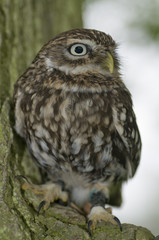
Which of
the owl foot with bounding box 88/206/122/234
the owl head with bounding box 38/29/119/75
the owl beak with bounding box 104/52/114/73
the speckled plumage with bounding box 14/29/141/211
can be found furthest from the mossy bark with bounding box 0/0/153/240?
the owl beak with bounding box 104/52/114/73

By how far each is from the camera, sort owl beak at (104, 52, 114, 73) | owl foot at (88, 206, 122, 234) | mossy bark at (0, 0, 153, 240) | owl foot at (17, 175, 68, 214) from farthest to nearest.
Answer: owl beak at (104, 52, 114, 73), owl foot at (17, 175, 68, 214), owl foot at (88, 206, 122, 234), mossy bark at (0, 0, 153, 240)

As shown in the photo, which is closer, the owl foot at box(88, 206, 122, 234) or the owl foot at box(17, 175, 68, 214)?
the owl foot at box(88, 206, 122, 234)

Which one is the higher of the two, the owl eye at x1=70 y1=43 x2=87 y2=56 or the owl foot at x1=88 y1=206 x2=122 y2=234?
the owl eye at x1=70 y1=43 x2=87 y2=56

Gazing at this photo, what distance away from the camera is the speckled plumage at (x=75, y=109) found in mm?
2412

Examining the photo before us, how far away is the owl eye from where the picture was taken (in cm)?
246

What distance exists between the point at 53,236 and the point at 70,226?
0.14 m

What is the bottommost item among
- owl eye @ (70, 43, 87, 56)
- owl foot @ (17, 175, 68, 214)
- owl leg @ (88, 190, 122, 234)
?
owl leg @ (88, 190, 122, 234)

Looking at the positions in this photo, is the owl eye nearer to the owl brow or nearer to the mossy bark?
the owl brow

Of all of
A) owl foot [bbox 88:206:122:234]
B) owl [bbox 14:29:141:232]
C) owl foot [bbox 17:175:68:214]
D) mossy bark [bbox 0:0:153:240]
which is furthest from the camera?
owl [bbox 14:29:141:232]

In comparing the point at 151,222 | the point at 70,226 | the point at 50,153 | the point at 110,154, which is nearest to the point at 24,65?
the point at 50,153

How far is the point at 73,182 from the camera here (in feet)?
9.44

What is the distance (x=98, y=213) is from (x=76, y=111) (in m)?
0.78

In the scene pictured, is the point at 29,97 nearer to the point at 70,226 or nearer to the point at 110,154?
the point at 110,154

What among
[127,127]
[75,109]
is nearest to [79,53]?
[75,109]
